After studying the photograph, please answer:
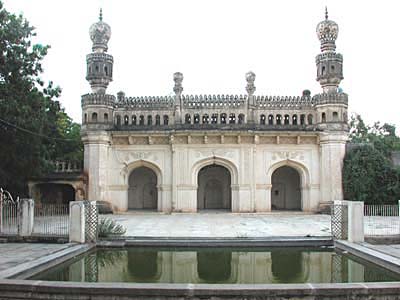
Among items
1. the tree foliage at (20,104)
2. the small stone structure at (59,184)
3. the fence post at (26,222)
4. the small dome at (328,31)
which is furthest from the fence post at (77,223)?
the small dome at (328,31)

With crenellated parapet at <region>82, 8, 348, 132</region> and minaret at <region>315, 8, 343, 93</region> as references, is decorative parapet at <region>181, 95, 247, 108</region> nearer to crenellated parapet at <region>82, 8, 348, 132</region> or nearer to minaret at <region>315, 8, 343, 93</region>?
crenellated parapet at <region>82, 8, 348, 132</region>

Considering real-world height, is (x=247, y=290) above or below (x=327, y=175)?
below

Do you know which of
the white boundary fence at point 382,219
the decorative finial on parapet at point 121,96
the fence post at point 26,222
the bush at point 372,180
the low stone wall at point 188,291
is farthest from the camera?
the decorative finial on parapet at point 121,96

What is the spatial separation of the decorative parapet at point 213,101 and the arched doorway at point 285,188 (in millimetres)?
4428

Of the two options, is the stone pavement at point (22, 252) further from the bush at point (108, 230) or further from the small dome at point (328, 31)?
the small dome at point (328, 31)

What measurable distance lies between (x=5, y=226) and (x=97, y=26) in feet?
36.9

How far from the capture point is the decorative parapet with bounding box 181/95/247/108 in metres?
19.2

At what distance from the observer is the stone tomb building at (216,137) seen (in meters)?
18.7

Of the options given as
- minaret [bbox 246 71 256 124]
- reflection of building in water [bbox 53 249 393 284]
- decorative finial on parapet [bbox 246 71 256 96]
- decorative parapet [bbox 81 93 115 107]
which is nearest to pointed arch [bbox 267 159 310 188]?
minaret [bbox 246 71 256 124]

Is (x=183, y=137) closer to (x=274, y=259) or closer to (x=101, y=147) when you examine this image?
(x=101, y=147)

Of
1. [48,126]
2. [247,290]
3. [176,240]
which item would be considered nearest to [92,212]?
[176,240]

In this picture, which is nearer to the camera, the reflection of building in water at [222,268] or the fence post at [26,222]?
the reflection of building in water at [222,268]

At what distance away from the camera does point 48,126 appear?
16922 millimetres

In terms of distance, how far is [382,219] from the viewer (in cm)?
1480
